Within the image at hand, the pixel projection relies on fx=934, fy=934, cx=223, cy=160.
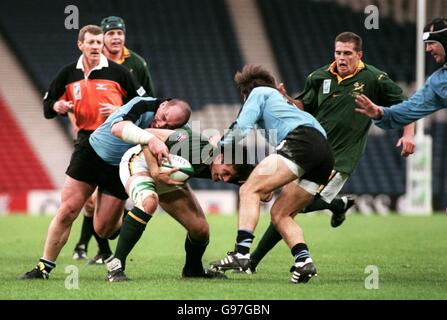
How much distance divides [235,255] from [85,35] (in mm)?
2702

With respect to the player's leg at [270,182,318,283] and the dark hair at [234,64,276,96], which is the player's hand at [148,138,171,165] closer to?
the dark hair at [234,64,276,96]

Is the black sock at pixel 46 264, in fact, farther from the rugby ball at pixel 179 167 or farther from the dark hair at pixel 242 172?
the dark hair at pixel 242 172

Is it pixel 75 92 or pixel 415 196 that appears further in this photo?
pixel 415 196

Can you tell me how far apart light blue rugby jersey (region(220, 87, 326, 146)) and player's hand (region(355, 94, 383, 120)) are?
0.41 m

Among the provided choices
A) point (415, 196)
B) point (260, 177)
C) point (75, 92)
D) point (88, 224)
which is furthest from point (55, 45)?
point (260, 177)

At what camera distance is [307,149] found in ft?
24.9

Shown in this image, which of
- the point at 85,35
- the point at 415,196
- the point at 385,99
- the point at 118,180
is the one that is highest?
the point at 85,35

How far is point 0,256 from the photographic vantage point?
10820mm

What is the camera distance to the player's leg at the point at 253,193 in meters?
7.46

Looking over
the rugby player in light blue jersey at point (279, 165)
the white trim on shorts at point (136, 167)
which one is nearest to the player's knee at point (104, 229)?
the white trim on shorts at point (136, 167)

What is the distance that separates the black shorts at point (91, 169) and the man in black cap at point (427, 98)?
2.41m

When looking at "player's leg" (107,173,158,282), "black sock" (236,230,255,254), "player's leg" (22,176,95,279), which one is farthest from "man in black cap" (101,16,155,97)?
"black sock" (236,230,255,254)

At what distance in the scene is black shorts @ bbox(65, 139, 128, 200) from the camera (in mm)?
8500

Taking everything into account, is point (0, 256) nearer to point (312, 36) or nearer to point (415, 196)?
point (415, 196)
